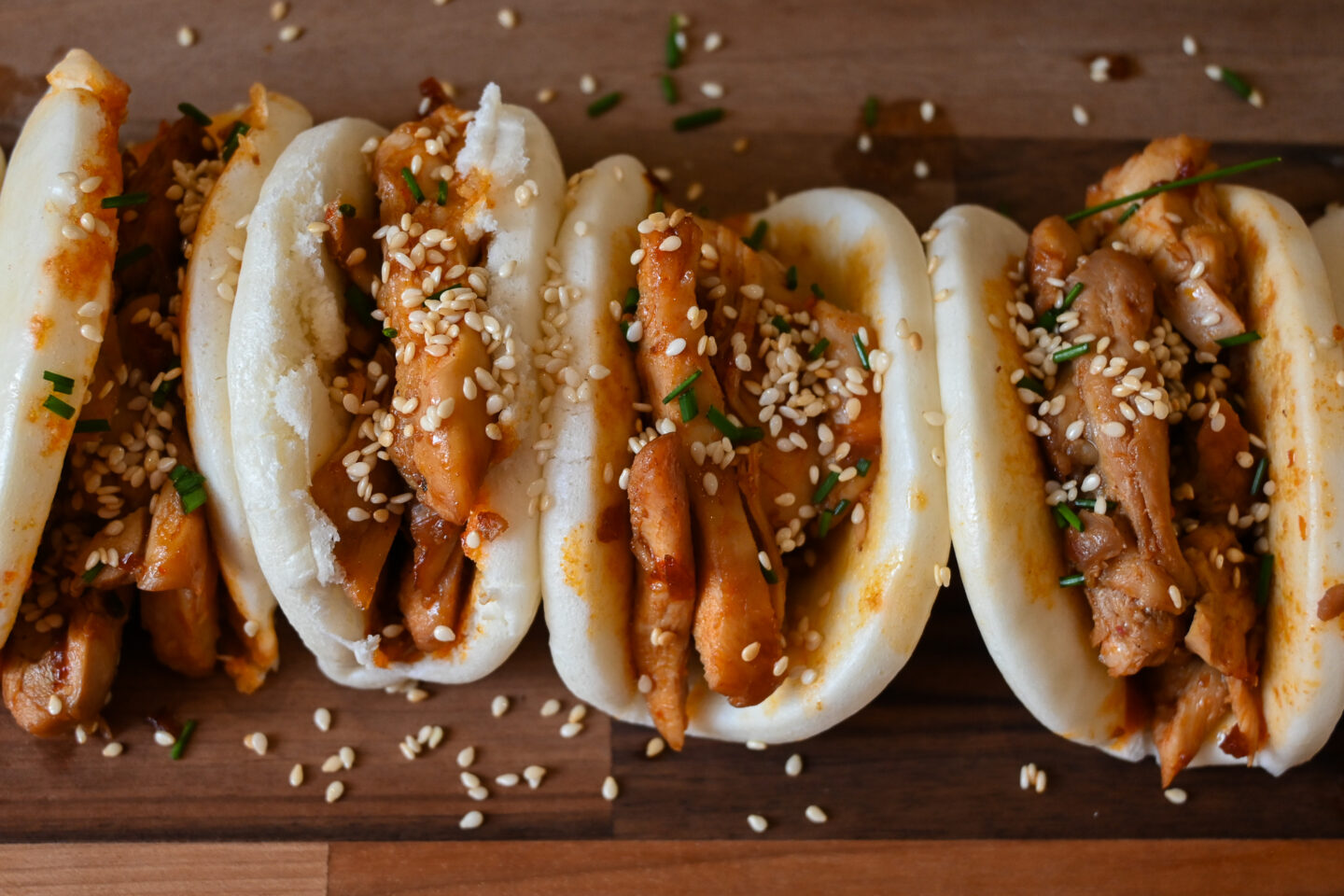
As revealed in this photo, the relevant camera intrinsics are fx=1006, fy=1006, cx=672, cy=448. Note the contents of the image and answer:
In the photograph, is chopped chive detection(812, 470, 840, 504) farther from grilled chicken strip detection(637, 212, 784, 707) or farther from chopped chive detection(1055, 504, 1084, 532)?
chopped chive detection(1055, 504, 1084, 532)

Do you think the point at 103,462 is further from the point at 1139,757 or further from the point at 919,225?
the point at 1139,757

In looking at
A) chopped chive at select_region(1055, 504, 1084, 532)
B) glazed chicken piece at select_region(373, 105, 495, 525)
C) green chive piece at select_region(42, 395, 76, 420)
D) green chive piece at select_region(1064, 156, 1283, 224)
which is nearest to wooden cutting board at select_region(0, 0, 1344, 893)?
green chive piece at select_region(1064, 156, 1283, 224)

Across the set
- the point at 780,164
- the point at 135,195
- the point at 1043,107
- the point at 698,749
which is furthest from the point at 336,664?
the point at 1043,107

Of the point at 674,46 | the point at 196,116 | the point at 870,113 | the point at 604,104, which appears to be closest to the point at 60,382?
the point at 196,116

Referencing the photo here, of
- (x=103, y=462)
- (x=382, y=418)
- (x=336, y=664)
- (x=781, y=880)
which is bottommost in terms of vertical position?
(x=781, y=880)

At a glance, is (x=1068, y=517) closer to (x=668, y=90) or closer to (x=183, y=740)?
(x=668, y=90)

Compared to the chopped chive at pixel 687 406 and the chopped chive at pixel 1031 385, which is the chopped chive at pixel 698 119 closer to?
the chopped chive at pixel 687 406

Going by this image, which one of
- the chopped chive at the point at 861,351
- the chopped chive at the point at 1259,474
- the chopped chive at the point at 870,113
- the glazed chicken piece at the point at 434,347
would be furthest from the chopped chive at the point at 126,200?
the chopped chive at the point at 1259,474
